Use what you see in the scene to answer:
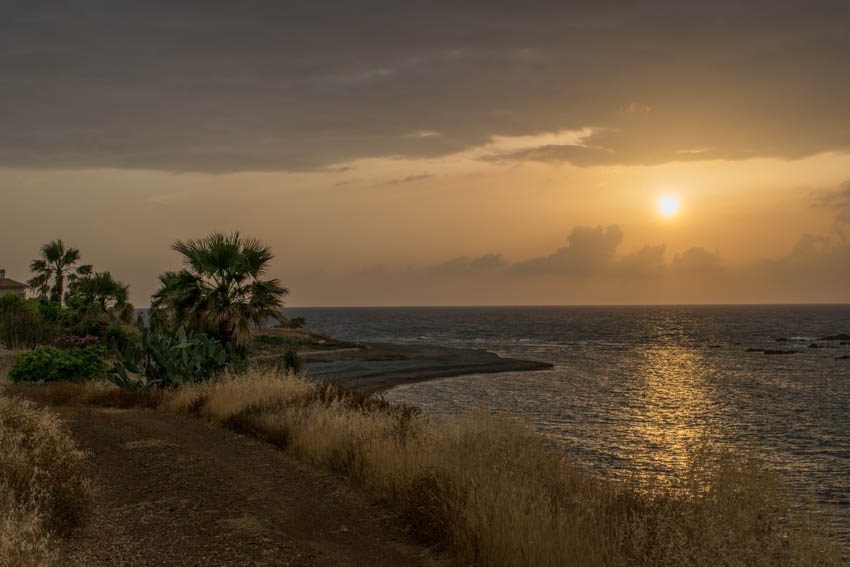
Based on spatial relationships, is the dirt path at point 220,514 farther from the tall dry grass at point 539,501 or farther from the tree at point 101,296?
the tree at point 101,296

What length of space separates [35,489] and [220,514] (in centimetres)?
236

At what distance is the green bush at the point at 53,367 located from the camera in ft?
80.4

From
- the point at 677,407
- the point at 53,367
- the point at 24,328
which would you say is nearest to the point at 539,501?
the point at 53,367

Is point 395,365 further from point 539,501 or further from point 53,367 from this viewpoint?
point 539,501

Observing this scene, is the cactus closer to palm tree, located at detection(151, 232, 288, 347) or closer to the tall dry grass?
palm tree, located at detection(151, 232, 288, 347)

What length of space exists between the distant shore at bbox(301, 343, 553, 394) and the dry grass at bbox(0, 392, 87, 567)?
94.8ft

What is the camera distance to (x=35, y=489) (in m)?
8.12

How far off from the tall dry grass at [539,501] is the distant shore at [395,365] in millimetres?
28755

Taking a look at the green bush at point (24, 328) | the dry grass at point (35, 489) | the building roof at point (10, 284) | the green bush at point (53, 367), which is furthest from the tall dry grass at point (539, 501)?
the building roof at point (10, 284)

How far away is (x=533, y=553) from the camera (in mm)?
6562

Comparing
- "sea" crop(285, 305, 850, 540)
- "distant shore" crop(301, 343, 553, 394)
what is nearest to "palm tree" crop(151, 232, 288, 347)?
"sea" crop(285, 305, 850, 540)

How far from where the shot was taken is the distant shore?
46031 mm

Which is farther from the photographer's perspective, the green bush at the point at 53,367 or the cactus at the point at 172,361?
the green bush at the point at 53,367

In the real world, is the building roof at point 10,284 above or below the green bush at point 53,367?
above
